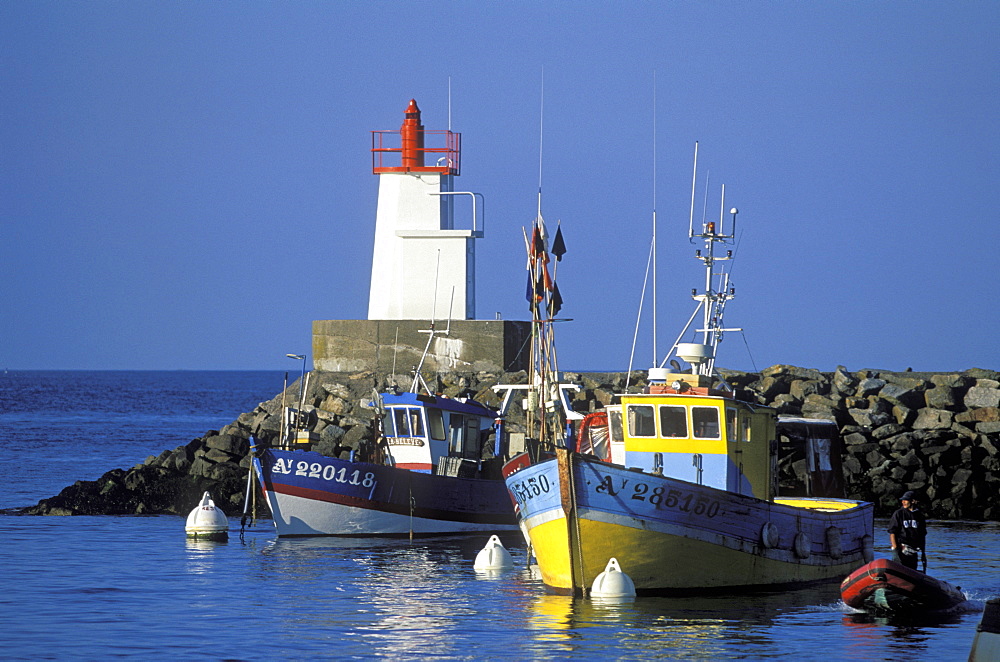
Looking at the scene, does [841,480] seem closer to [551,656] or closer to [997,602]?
[551,656]

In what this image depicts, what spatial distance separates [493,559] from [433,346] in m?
16.8

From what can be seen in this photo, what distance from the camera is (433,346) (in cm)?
3816

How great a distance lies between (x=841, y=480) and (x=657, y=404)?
623 centimetres

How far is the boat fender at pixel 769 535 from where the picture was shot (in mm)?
18688

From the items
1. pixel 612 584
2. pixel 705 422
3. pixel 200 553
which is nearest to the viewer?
pixel 612 584

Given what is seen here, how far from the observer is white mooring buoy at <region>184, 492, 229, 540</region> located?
2564 cm

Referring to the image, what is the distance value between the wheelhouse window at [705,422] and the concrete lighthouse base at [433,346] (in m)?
18.4

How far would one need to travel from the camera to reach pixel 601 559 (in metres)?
18.0

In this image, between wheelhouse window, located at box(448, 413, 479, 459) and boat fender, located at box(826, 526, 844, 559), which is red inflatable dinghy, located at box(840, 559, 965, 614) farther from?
wheelhouse window, located at box(448, 413, 479, 459)

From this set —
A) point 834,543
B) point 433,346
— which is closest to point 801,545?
point 834,543

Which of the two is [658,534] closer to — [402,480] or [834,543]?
[834,543]

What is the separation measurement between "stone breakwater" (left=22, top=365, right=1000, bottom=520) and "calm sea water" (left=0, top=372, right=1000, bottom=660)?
2377 mm

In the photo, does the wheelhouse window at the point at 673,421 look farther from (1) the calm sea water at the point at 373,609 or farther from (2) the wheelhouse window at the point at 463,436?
(2) the wheelhouse window at the point at 463,436

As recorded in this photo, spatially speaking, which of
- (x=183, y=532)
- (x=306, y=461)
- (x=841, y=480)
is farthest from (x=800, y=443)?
(x=183, y=532)
